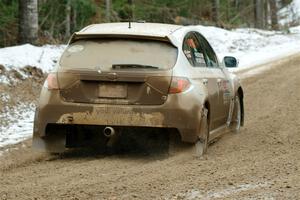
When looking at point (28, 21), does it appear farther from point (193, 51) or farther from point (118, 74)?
point (118, 74)

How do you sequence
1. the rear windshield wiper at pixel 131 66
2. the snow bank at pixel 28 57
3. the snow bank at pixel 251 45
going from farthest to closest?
1. the snow bank at pixel 251 45
2. the snow bank at pixel 28 57
3. the rear windshield wiper at pixel 131 66

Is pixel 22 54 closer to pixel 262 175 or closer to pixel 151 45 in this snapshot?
pixel 151 45

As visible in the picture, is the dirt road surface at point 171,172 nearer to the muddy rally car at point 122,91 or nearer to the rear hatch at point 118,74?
the muddy rally car at point 122,91

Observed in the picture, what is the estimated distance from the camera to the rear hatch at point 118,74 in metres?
7.92

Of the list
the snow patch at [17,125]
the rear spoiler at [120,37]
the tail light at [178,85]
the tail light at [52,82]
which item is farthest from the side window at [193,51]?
the snow patch at [17,125]

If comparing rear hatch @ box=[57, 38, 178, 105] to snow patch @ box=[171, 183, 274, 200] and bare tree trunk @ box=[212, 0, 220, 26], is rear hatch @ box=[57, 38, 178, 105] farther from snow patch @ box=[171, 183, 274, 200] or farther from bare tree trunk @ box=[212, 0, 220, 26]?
bare tree trunk @ box=[212, 0, 220, 26]

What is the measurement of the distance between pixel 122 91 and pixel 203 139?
1164mm

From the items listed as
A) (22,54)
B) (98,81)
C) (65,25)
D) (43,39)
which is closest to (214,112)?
(98,81)

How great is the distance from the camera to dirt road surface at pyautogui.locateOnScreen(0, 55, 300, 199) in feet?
20.4

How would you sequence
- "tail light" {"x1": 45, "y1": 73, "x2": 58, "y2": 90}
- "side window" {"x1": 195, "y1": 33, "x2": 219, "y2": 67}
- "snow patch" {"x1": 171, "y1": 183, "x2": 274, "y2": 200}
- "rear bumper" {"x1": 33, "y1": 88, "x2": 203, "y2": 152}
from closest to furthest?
"snow patch" {"x1": 171, "y1": 183, "x2": 274, "y2": 200}, "rear bumper" {"x1": 33, "y1": 88, "x2": 203, "y2": 152}, "tail light" {"x1": 45, "y1": 73, "x2": 58, "y2": 90}, "side window" {"x1": 195, "y1": 33, "x2": 219, "y2": 67}

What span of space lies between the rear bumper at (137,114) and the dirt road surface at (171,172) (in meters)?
0.41

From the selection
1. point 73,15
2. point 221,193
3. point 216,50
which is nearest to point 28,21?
point 73,15

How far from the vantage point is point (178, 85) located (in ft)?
26.1

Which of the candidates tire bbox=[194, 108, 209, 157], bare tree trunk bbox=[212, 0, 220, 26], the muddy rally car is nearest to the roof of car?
the muddy rally car
